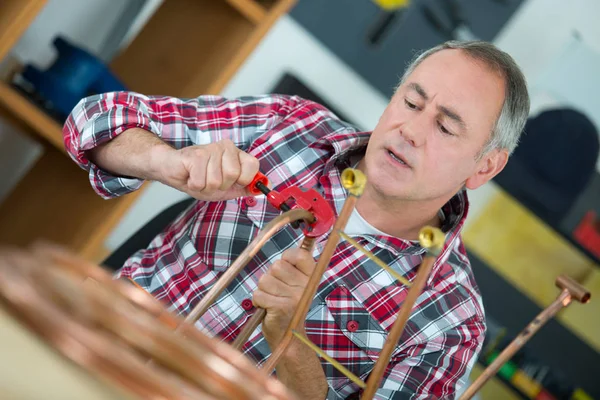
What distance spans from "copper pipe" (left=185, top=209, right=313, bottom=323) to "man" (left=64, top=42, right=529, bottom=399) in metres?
0.43

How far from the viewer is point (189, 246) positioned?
1330 millimetres

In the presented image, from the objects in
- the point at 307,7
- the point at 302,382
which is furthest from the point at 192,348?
the point at 307,7

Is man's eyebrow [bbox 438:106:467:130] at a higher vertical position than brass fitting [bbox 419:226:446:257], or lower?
higher

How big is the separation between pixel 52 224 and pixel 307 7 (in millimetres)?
1105

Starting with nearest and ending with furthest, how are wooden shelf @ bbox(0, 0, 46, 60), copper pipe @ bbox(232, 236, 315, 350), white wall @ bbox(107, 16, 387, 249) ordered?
copper pipe @ bbox(232, 236, 315, 350) → wooden shelf @ bbox(0, 0, 46, 60) → white wall @ bbox(107, 16, 387, 249)

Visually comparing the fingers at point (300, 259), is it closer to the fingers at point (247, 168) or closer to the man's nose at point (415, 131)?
the fingers at point (247, 168)

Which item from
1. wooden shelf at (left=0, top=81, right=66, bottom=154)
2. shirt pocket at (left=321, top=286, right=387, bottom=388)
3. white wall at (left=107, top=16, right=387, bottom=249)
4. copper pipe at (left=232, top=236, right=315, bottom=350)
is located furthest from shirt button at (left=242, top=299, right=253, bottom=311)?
white wall at (left=107, top=16, right=387, bottom=249)

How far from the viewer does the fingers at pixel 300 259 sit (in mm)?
909

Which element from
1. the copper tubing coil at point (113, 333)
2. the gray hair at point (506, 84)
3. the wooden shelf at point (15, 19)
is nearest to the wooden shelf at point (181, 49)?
the wooden shelf at point (15, 19)

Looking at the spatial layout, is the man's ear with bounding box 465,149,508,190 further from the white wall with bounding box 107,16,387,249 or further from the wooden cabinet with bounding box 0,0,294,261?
the white wall with bounding box 107,16,387,249

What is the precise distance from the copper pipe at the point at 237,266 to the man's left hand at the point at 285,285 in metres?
0.07

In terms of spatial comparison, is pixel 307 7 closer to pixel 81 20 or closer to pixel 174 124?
pixel 81 20

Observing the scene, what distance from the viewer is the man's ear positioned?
1391 mm

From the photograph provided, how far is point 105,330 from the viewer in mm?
419
